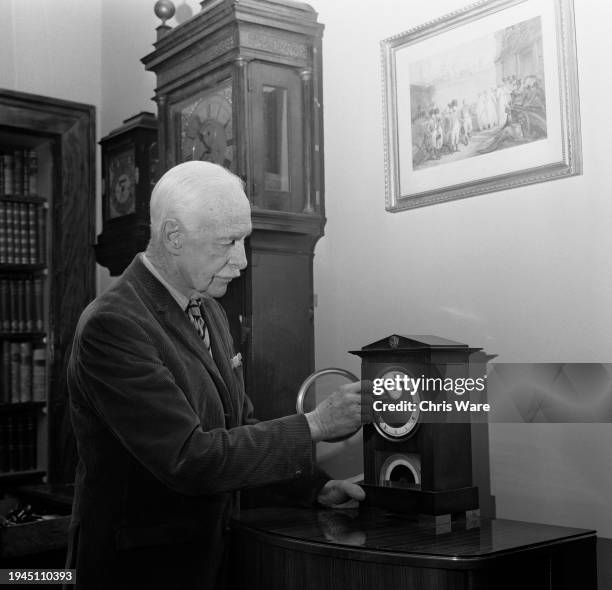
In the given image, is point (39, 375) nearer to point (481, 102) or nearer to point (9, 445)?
point (9, 445)

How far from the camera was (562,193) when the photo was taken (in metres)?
2.22

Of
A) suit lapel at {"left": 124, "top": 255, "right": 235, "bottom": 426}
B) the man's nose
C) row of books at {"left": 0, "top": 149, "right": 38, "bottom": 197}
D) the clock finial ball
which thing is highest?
the clock finial ball

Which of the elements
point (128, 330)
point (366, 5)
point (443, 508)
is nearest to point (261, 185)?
point (366, 5)

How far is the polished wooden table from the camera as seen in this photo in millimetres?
1602

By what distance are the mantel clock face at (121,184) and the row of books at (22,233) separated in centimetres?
69

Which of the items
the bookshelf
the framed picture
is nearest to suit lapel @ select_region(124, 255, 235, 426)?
the framed picture

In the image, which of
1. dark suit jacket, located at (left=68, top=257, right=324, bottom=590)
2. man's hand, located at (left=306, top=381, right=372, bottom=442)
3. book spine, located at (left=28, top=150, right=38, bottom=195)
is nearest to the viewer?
dark suit jacket, located at (left=68, top=257, right=324, bottom=590)

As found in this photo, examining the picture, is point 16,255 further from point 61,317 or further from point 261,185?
point 261,185

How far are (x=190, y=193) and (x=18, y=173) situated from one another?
9.75ft

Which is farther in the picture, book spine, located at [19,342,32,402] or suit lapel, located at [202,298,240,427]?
book spine, located at [19,342,32,402]

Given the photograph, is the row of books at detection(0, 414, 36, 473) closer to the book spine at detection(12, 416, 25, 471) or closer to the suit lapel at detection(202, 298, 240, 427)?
the book spine at detection(12, 416, 25, 471)

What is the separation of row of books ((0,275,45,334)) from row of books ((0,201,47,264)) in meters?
0.14

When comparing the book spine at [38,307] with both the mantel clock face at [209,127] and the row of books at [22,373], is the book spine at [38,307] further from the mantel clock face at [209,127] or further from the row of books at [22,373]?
the mantel clock face at [209,127]

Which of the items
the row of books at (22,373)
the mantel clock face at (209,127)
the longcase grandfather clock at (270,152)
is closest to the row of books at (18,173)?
the row of books at (22,373)
